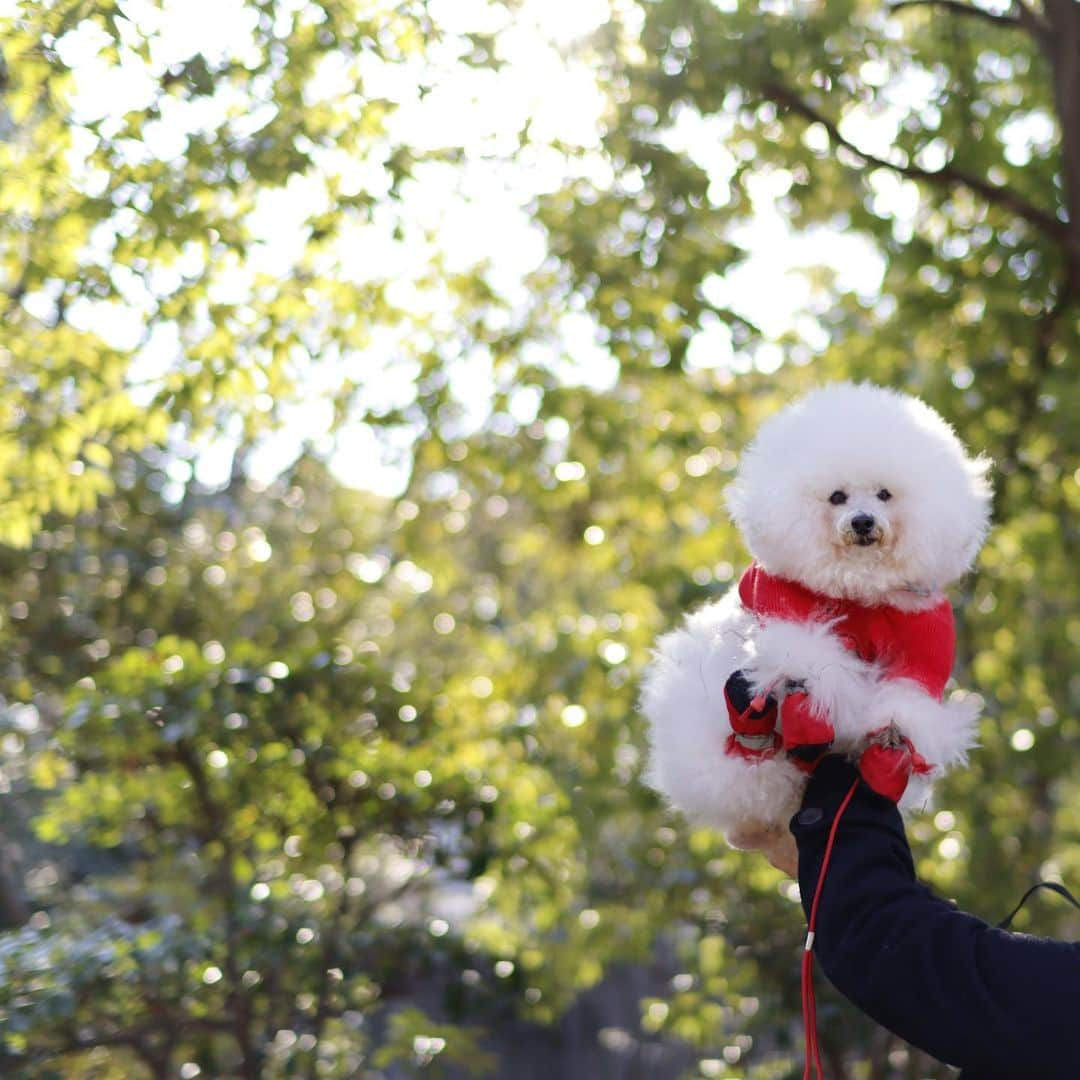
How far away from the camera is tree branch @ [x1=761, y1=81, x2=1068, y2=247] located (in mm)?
3773

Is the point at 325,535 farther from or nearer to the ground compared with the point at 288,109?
farther from the ground

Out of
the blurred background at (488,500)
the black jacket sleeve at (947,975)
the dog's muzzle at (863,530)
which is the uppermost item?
the blurred background at (488,500)

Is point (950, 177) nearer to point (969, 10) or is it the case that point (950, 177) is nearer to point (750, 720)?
point (969, 10)

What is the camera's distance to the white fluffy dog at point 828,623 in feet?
4.60

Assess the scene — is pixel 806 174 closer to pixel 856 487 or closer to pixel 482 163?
pixel 482 163

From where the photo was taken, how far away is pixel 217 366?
3775 millimetres

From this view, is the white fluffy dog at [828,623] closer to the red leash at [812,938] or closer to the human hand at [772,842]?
the human hand at [772,842]

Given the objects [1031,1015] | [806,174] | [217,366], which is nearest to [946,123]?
[806,174]

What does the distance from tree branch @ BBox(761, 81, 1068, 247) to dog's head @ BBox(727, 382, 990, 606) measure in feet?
8.18

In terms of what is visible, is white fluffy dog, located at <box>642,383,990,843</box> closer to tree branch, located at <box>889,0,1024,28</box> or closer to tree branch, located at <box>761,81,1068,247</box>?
tree branch, located at <box>761,81,1068,247</box>

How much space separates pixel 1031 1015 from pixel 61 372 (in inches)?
126

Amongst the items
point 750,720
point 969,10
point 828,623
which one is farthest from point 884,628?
point 969,10

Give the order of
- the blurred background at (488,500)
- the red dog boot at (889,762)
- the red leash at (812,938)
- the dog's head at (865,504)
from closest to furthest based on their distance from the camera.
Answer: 1. the red leash at (812,938)
2. the red dog boot at (889,762)
3. the dog's head at (865,504)
4. the blurred background at (488,500)

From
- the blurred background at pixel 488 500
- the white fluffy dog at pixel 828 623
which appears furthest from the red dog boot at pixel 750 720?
the blurred background at pixel 488 500
